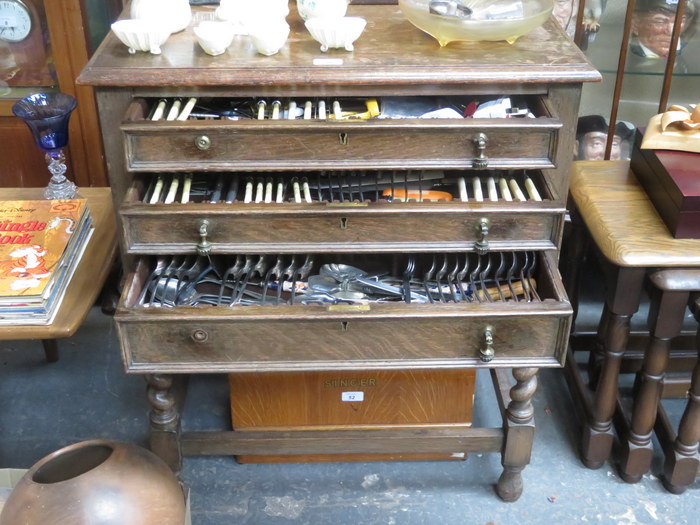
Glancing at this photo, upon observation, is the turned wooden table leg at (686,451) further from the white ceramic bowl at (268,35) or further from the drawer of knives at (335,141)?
the white ceramic bowl at (268,35)

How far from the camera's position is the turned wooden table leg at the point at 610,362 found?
1925 mm

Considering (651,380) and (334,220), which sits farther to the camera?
(651,380)

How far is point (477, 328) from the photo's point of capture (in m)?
1.74

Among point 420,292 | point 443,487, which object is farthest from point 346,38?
point 443,487

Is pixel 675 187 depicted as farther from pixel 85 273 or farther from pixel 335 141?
pixel 85 273

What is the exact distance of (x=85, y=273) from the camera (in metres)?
2.00

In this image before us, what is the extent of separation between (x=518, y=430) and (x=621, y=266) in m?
0.44

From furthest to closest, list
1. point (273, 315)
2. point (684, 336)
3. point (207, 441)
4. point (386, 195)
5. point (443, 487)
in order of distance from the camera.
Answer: point (684, 336) → point (443, 487) → point (207, 441) → point (386, 195) → point (273, 315)

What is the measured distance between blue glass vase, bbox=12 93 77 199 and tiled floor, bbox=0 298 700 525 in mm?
579

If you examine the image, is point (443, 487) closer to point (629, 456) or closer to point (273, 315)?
point (629, 456)

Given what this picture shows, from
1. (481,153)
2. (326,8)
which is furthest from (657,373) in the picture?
(326,8)

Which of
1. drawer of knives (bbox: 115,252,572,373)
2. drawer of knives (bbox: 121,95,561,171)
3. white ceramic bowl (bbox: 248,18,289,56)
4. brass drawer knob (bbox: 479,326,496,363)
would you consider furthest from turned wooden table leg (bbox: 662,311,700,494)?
white ceramic bowl (bbox: 248,18,289,56)

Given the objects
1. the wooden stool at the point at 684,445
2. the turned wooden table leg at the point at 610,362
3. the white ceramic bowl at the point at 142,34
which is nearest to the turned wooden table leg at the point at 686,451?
the wooden stool at the point at 684,445

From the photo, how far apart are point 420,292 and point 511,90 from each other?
1.58 ft
